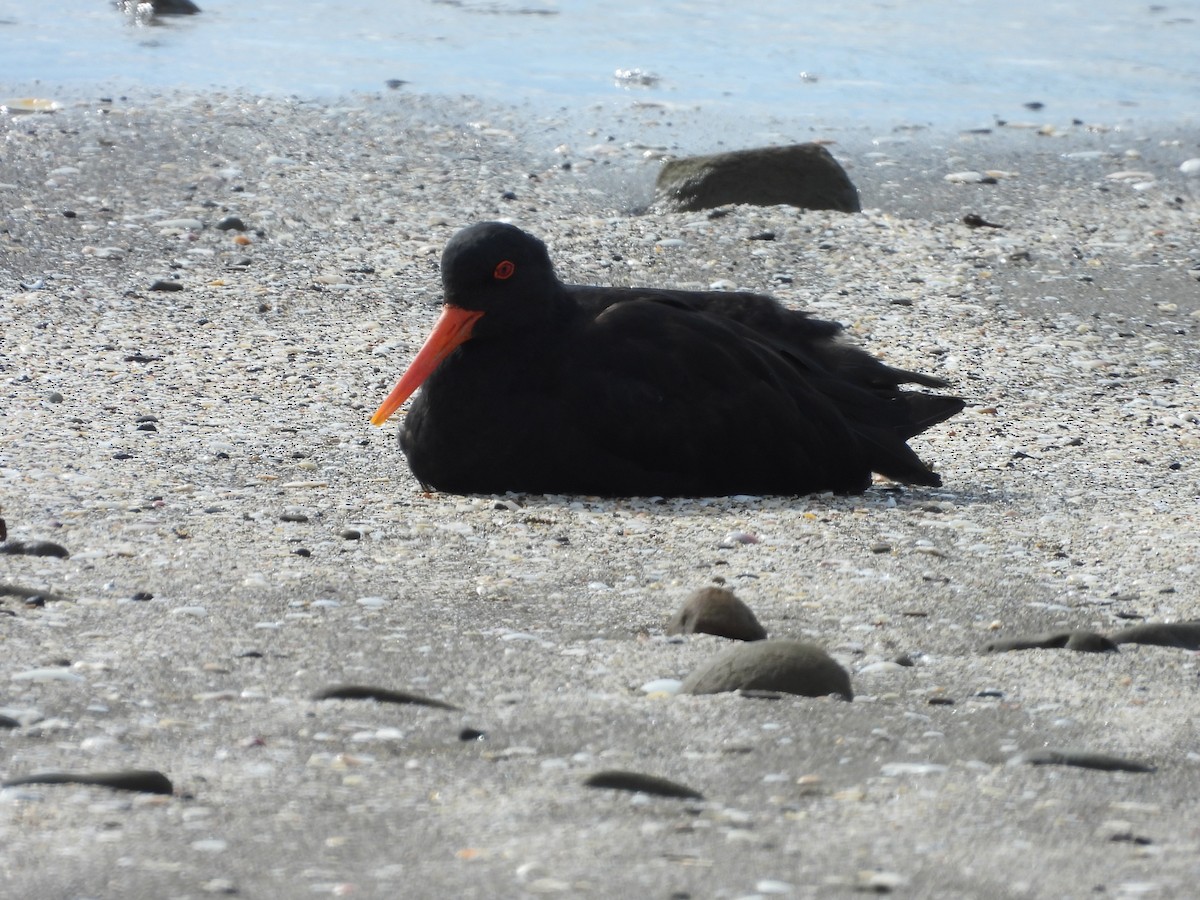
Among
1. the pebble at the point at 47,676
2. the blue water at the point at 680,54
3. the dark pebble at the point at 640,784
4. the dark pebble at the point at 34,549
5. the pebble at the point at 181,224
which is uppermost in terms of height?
the blue water at the point at 680,54

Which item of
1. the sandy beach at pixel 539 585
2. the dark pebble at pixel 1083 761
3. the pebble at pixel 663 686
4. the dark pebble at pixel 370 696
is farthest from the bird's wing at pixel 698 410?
the dark pebble at pixel 1083 761

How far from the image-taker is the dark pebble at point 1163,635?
375cm

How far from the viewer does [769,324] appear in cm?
571

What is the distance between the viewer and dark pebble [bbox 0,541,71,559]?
410cm

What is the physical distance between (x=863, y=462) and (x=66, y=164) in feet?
20.0

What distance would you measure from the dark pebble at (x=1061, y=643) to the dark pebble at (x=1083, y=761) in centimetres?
71

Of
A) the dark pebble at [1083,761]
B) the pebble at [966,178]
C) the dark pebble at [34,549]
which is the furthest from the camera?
the pebble at [966,178]

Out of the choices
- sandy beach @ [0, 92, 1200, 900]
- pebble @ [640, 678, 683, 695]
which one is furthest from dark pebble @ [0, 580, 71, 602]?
pebble @ [640, 678, 683, 695]

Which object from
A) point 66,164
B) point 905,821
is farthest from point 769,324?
point 66,164

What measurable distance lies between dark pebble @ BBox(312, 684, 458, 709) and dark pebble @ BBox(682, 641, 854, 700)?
0.50m

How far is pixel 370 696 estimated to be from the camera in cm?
316

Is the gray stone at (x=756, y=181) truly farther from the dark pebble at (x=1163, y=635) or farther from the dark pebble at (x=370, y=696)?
the dark pebble at (x=370, y=696)

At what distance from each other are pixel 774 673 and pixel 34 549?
6.28ft

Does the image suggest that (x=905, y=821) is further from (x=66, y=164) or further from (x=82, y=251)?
(x=66, y=164)
